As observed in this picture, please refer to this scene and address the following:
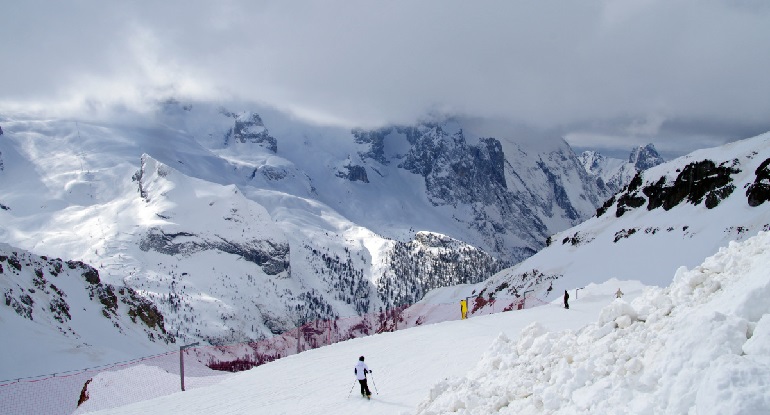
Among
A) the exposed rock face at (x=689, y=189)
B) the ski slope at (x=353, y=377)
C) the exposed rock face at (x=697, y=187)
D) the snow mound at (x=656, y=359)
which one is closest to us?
the snow mound at (x=656, y=359)

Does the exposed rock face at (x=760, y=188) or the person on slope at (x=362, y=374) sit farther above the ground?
the exposed rock face at (x=760, y=188)

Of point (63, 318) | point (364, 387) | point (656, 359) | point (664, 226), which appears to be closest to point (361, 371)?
point (364, 387)

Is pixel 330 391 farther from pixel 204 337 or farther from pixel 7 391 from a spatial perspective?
pixel 204 337

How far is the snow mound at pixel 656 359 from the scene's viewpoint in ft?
21.2

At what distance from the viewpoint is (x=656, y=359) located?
7906mm

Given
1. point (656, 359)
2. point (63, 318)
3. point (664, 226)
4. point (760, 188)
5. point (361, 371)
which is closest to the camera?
point (656, 359)

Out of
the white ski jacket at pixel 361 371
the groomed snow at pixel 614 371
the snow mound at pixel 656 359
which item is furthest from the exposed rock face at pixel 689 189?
the snow mound at pixel 656 359

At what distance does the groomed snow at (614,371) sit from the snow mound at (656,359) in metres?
0.02

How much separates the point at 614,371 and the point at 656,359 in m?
0.75

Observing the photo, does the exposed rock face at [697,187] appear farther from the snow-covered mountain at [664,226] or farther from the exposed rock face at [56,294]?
the exposed rock face at [56,294]

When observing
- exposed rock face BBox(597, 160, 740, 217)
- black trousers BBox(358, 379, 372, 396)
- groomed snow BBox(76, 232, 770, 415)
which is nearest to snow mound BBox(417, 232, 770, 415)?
groomed snow BBox(76, 232, 770, 415)

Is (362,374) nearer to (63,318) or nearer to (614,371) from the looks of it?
(614,371)

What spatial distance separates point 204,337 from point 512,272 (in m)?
119

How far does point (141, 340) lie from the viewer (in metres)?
68.5
